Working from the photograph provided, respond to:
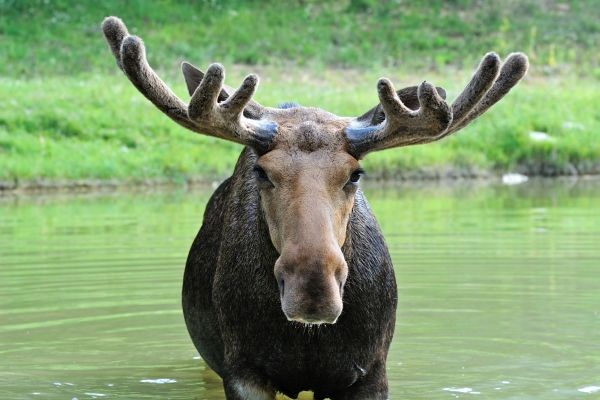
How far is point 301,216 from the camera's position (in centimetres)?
586

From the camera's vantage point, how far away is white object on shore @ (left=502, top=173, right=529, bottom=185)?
25.1 meters

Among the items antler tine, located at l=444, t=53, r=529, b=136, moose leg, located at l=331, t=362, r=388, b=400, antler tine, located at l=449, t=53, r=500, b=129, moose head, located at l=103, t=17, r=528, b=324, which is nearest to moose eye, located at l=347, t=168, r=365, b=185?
moose head, located at l=103, t=17, r=528, b=324

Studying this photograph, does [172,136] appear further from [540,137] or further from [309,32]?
[309,32]

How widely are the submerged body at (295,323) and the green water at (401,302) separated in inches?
51.8

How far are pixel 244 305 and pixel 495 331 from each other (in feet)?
12.3

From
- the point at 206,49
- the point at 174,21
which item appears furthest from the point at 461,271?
the point at 174,21

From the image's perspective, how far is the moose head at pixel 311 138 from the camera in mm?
5664

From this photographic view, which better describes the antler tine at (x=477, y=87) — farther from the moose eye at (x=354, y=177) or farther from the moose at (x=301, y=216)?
the moose eye at (x=354, y=177)

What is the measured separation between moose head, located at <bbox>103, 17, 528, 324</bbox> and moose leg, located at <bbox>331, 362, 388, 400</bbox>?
90cm

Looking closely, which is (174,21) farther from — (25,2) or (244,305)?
(244,305)

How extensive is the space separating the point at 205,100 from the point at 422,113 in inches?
39.9

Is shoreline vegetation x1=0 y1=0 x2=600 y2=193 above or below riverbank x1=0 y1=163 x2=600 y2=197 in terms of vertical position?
above

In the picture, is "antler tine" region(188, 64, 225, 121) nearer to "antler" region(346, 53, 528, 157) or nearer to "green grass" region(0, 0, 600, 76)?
"antler" region(346, 53, 528, 157)

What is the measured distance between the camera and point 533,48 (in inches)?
1288
